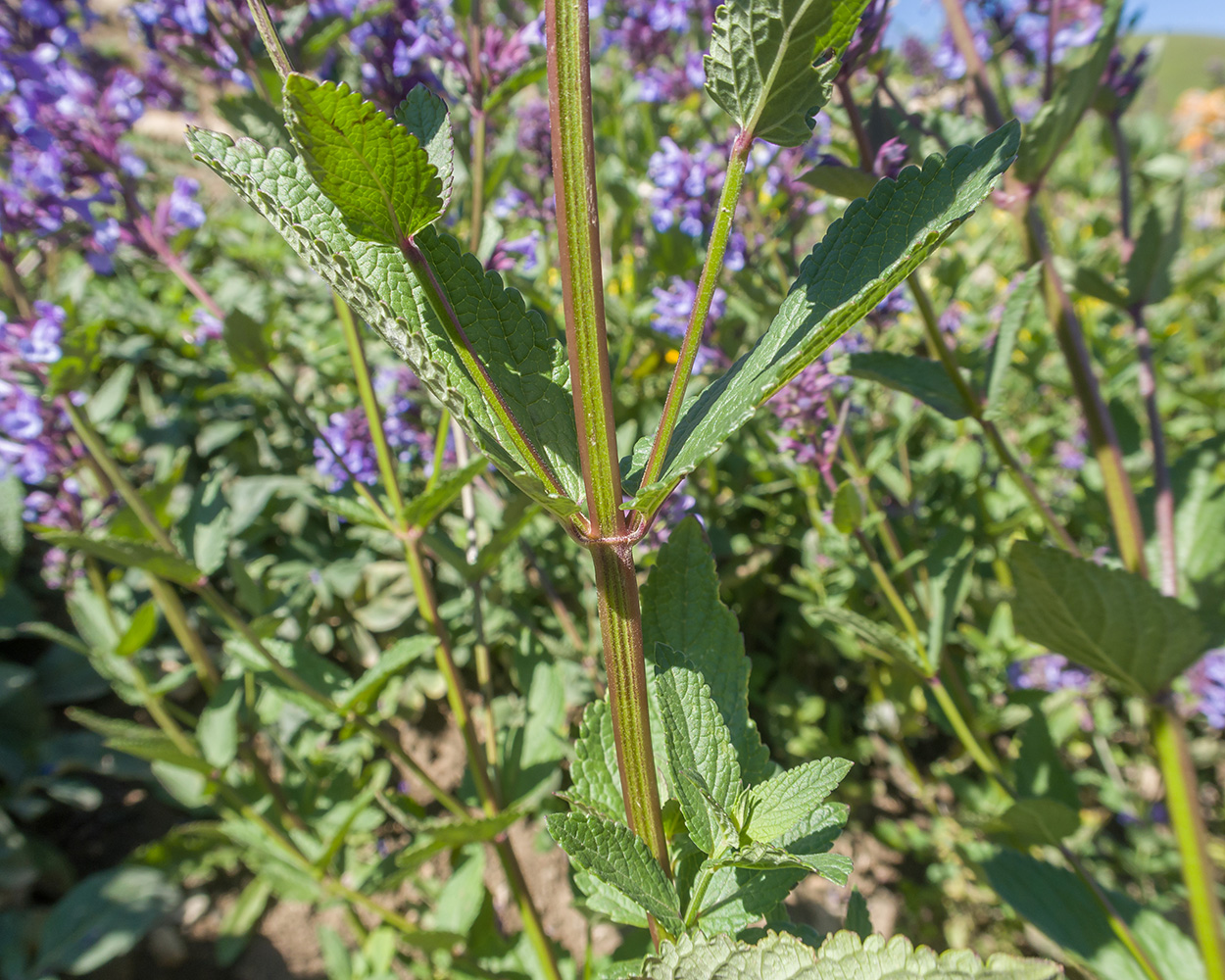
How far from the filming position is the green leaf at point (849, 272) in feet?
1.95

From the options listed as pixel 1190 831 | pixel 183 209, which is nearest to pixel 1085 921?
pixel 1190 831

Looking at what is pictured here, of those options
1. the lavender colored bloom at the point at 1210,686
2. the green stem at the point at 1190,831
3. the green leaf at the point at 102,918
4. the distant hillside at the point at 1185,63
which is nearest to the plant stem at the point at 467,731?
the green stem at the point at 1190,831

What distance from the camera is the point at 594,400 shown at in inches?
26.9

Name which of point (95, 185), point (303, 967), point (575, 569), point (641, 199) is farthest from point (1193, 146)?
point (303, 967)

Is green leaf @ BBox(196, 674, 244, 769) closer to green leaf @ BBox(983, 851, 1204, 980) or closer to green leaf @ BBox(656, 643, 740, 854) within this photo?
green leaf @ BBox(656, 643, 740, 854)

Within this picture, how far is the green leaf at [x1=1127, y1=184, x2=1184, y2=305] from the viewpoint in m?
1.63

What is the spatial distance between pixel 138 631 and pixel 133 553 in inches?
21.8

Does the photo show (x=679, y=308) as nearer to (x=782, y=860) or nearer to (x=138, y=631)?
(x=138, y=631)

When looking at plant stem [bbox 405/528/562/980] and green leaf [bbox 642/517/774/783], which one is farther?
plant stem [bbox 405/528/562/980]

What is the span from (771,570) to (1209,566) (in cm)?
136

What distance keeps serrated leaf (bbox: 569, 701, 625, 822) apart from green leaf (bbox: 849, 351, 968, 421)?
774mm

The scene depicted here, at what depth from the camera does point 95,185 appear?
2.14 meters

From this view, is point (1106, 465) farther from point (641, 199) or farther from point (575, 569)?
point (641, 199)

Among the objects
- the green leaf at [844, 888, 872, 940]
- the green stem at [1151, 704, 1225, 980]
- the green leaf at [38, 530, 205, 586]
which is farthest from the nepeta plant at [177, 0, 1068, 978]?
the green stem at [1151, 704, 1225, 980]
